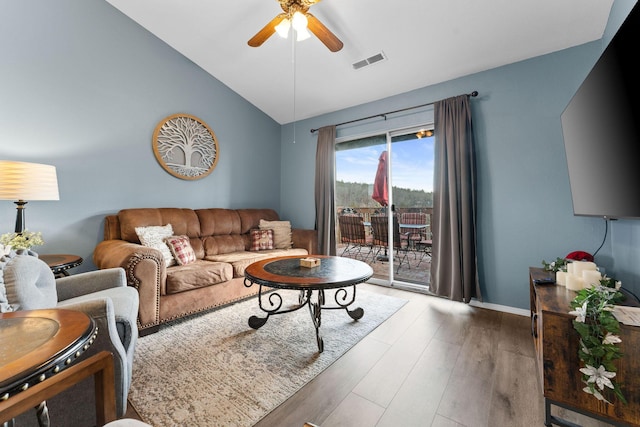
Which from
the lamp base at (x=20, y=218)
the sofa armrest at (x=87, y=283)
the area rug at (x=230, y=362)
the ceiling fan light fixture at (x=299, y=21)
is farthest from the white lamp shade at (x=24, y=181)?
the ceiling fan light fixture at (x=299, y=21)

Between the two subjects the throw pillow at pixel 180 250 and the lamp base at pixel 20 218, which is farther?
the throw pillow at pixel 180 250

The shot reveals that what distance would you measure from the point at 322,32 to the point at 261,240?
255cm

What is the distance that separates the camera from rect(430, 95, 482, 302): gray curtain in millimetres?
2830

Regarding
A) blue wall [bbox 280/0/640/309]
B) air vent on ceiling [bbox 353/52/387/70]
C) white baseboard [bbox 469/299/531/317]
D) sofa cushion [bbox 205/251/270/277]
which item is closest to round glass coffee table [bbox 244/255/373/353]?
sofa cushion [bbox 205/251/270/277]

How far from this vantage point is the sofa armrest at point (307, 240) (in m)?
3.75

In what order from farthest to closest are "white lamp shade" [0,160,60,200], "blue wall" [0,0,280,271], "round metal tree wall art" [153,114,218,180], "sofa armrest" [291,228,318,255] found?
"sofa armrest" [291,228,318,255] → "round metal tree wall art" [153,114,218,180] → "blue wall" [0,0,280,271] → "white lamp shade" [0,160,60,200]

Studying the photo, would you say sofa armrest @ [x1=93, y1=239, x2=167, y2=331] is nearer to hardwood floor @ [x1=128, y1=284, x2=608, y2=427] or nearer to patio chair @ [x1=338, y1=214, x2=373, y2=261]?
hardwood floor @ [x1=128, y1=284, x2=608, y2=427]

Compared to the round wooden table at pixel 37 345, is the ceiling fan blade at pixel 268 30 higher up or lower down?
higher up

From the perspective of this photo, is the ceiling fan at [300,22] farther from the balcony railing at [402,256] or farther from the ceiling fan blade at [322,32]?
the balcony railing at [402,256]

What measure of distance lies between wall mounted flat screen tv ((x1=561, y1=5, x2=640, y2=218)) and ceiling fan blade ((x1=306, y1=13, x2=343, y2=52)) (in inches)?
65.8

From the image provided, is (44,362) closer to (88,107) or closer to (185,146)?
(88,107)

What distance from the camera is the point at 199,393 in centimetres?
150

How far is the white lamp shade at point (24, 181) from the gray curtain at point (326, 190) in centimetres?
298

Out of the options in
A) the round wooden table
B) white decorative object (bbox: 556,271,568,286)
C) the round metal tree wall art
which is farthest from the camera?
the round metal tree wall art
